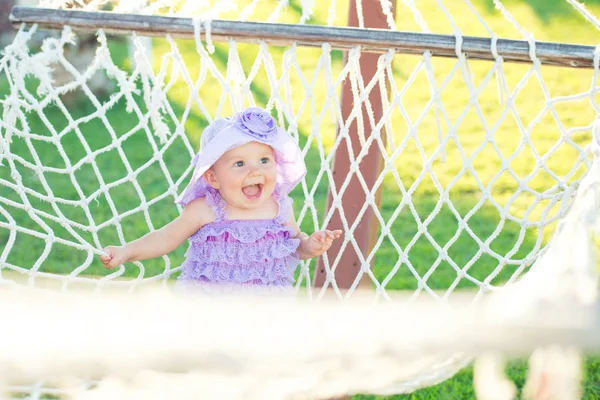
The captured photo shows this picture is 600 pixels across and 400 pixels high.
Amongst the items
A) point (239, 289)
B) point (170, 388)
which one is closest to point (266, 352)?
point (170, 388)

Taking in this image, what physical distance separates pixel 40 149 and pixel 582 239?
125 inches

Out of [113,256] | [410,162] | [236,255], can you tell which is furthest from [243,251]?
[410,162]

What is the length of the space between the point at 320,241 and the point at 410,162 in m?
2.06

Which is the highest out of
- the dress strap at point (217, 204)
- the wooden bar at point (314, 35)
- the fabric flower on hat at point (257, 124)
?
the wooden bar at point (314, 35)

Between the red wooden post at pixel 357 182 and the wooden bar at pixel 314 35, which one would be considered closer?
the wooden bar at pixel 314 35

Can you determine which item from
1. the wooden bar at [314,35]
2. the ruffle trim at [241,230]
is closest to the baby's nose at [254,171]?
the ruffle trim at [241,230]

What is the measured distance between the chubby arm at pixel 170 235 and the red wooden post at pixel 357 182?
28cm

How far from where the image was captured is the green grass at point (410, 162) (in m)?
1.85

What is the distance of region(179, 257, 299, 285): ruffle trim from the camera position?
176cm

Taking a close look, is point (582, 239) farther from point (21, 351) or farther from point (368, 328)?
point (21, 351)

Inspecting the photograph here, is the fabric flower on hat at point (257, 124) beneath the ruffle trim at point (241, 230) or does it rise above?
above

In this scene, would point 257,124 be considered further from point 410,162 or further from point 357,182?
point 410,162

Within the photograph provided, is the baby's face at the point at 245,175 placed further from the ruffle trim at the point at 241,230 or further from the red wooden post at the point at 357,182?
the red wooden post at the point at 357,182

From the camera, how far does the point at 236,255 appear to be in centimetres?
178
